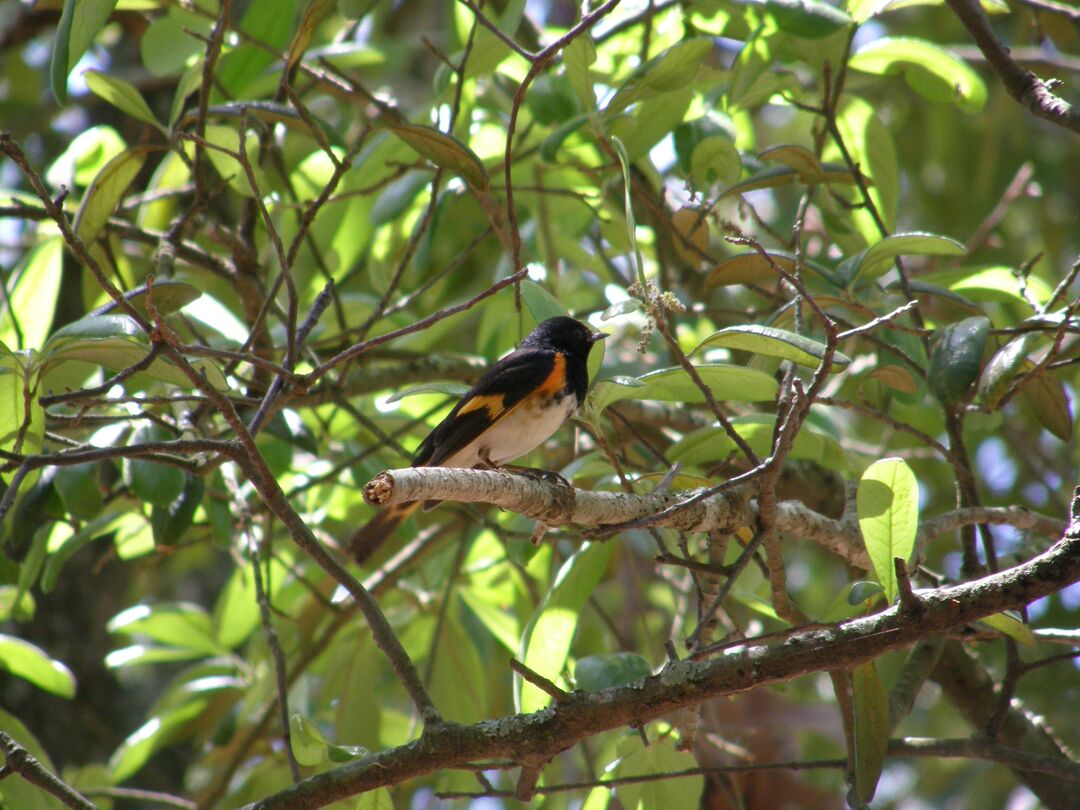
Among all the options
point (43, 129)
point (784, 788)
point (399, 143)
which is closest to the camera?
point (399, 143)

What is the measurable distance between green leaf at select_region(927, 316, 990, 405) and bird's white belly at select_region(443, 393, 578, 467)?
3.41 feet

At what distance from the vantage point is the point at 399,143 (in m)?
3.06

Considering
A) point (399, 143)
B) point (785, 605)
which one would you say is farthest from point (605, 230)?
point (785, 605)

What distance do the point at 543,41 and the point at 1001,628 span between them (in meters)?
2.70

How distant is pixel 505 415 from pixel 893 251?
1179mm

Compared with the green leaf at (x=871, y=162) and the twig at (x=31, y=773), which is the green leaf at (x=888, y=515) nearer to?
the green leaf at (x=871, y=162)

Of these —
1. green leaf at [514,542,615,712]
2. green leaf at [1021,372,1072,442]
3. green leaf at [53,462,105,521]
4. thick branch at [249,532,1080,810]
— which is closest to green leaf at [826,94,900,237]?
green leaf at [1021,372,1072,442]

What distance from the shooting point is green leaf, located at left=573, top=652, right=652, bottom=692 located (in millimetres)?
2113

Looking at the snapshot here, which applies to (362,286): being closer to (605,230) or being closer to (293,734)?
(605,230)

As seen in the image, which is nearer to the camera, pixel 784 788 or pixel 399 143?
pixel 399 143

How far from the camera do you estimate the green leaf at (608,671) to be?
2.11m

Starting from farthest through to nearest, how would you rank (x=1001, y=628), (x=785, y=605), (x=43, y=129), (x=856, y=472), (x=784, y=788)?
(x=43, y=129) < (x=784, y=788) < (x=856, y=472) < (x=785, y=605) < (x=1001, y=628)

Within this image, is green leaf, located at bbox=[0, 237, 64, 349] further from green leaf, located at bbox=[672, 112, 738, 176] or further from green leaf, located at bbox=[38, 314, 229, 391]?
green leaf, located at bbox=[672, 112, 738, 176]

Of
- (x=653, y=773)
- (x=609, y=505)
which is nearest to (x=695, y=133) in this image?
(x=609, y=505)
